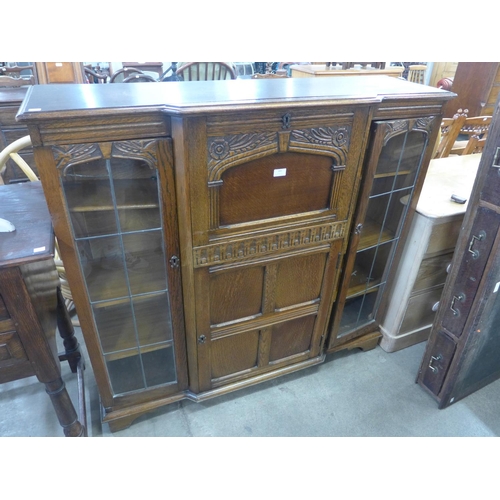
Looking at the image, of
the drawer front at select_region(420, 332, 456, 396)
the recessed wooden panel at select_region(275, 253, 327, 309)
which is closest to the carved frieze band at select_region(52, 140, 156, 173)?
the recessed wooden panel at select_region(275, 253, 327, 309)

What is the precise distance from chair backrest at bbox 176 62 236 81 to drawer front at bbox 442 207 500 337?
1961 millimetres

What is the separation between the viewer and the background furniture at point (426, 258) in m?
1.47

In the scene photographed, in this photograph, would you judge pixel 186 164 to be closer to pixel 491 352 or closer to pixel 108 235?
pixel 108 235

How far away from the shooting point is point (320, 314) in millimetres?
1459

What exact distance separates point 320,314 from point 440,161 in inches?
45.5

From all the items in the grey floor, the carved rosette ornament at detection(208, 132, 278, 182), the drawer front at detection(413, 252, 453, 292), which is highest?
the carved rosette ornament at detection(208, 132, 278, 182)

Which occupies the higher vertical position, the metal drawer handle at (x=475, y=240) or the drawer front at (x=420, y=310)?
the metal drawer handle at (x=475, y=240)

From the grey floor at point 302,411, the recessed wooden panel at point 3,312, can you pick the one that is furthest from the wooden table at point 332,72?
the recessed wooden panel at point 3,312

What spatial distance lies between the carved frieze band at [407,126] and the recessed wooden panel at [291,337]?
28.7 inches

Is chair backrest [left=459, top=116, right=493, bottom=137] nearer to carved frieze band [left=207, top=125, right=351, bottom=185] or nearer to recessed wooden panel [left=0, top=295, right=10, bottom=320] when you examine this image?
carved frieze band [left=207, top=125, right=351, bottom=185]

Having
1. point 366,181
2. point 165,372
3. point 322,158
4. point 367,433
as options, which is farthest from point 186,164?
point 367,433

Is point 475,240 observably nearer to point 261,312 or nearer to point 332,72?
point 261,312

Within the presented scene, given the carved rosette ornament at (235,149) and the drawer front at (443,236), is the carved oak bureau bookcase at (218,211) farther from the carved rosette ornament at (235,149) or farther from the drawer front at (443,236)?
the drawer front at (443,236)

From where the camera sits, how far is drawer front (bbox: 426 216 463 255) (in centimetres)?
147
